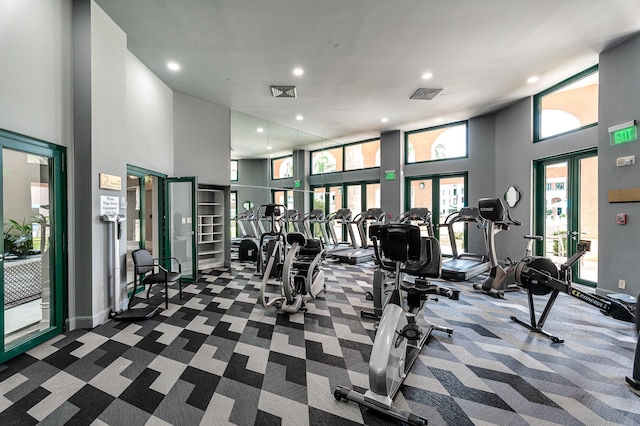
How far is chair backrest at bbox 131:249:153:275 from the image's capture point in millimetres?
3902

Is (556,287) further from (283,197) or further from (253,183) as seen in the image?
(283,197)

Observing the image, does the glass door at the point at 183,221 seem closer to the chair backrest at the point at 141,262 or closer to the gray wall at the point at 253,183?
the chair backrest at the point at 141,262

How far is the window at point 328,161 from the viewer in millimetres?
10242

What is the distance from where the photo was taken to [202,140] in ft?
20.0

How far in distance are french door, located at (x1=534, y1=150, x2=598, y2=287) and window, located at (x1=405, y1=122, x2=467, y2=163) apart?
224 cm

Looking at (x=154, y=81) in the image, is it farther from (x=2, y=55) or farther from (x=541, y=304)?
(x=541, y=304)

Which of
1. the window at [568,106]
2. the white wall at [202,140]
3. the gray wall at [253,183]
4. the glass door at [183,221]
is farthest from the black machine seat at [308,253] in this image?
the window at [568,106]

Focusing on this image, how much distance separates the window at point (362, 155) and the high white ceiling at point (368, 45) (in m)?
3.12

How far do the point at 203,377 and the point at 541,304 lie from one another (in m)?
4.66

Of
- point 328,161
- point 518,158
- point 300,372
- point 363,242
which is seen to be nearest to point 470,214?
point 518,158

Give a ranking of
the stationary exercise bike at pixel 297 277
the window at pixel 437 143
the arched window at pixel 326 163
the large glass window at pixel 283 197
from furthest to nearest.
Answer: the arched window at pixel 326 163 → the large glass window at pixel 283 197 → the window at pixel 437 143 → the stationary exercise bike at pixel 297 277

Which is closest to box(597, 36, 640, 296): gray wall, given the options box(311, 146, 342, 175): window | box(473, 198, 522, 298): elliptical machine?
box(473, 198, 522, 298): elliptical machine

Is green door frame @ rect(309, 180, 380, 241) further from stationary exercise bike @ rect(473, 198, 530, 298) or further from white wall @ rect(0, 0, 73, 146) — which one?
white wall @ rect(0, 0, 73, 146)

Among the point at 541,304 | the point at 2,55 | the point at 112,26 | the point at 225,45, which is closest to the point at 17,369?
the point at 2,55
